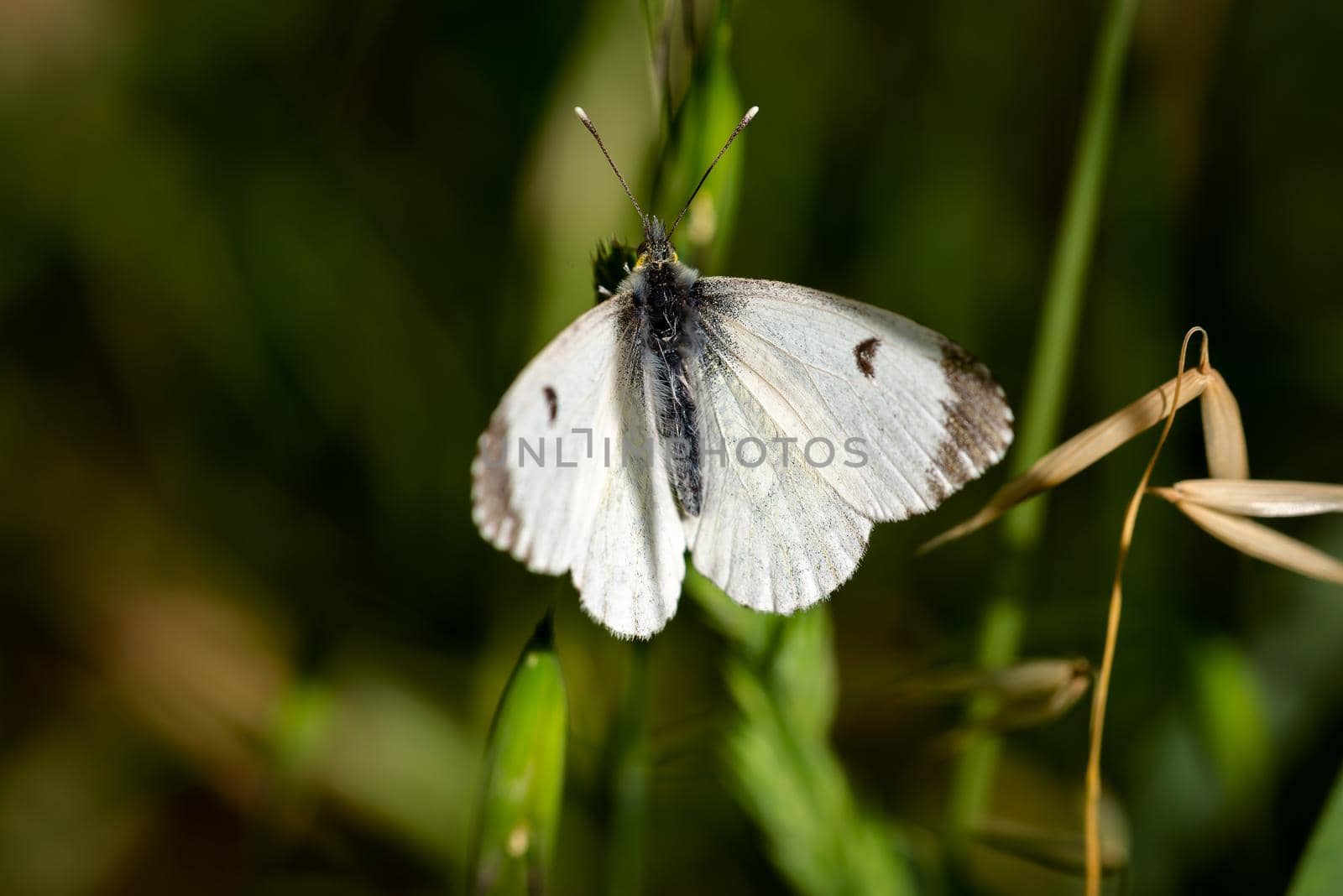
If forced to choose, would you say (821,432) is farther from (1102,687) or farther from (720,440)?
(1102,687)

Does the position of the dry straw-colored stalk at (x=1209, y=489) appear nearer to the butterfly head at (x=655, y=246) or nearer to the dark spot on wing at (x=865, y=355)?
the dark spot on wing at (x=865, y=355)

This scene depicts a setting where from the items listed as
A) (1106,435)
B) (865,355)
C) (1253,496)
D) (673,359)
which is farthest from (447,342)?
(1253,496)

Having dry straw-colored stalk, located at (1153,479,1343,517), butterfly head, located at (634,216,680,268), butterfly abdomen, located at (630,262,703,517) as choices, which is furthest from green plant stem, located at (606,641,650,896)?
dry straw-colored stalk, located at (1153,479,1343,517)

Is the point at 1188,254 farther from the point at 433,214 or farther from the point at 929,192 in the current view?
the point at 433,214

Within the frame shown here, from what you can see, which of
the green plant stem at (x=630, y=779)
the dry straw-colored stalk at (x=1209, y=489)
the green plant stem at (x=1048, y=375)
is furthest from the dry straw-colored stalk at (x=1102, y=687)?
the green plant stem at (x=630, y=779)

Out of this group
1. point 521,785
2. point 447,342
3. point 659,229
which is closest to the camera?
point 521,785

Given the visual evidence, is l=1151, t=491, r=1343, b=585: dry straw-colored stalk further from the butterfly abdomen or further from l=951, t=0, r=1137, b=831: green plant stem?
the butterfly abdomen

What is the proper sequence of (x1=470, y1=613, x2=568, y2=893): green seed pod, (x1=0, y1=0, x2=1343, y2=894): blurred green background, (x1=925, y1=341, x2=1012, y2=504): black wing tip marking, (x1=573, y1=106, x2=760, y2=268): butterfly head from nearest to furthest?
(x1=470, y1=613, x2=568, y2=893): green seed pod < (x1=573, y1=106, x2=760, y2=268): butterfly head < (x1=925, y1=341, x2=1012, y2=504): black wing tip marking < (x1=0, y1=0, x2=1343, y2=894): blurred green background
